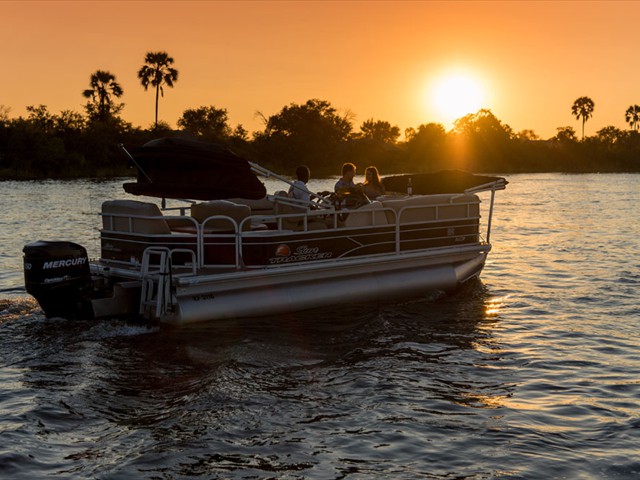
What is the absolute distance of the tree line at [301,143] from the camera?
69.6m

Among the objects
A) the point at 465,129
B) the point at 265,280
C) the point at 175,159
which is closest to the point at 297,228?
the point at 265,280

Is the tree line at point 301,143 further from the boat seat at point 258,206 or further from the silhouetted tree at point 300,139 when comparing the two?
the boat seat at point 258,206

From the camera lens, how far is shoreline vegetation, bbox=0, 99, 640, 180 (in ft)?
226

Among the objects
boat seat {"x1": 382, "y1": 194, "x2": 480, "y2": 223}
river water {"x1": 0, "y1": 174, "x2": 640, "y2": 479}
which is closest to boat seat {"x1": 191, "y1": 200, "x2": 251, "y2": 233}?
river water {"x1": 0, "y1": 174, "x2": 640, "y2": 479}

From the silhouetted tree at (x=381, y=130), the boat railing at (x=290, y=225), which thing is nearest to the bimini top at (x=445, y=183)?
the boat railing at (x=290, y=225)

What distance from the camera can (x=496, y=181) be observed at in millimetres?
15211

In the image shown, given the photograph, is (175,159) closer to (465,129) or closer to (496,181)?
(496,181)

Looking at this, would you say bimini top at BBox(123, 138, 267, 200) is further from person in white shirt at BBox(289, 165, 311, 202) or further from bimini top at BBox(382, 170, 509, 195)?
bimini top at BBox(382, 170, 509, 195)

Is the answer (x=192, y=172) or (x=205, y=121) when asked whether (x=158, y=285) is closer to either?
(x=192, y=172)

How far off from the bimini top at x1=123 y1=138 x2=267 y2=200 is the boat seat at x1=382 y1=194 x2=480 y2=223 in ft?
9.59

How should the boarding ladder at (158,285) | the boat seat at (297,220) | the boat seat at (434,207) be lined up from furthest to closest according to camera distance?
the boat seat at (434,207) < the boat seat at (297,220) < the boarding ladder at (158,285)

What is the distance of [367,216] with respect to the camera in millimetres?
13125

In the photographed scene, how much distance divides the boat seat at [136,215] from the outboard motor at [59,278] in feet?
3.15

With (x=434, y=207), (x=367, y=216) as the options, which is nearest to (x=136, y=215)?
(x=367, y=216)
